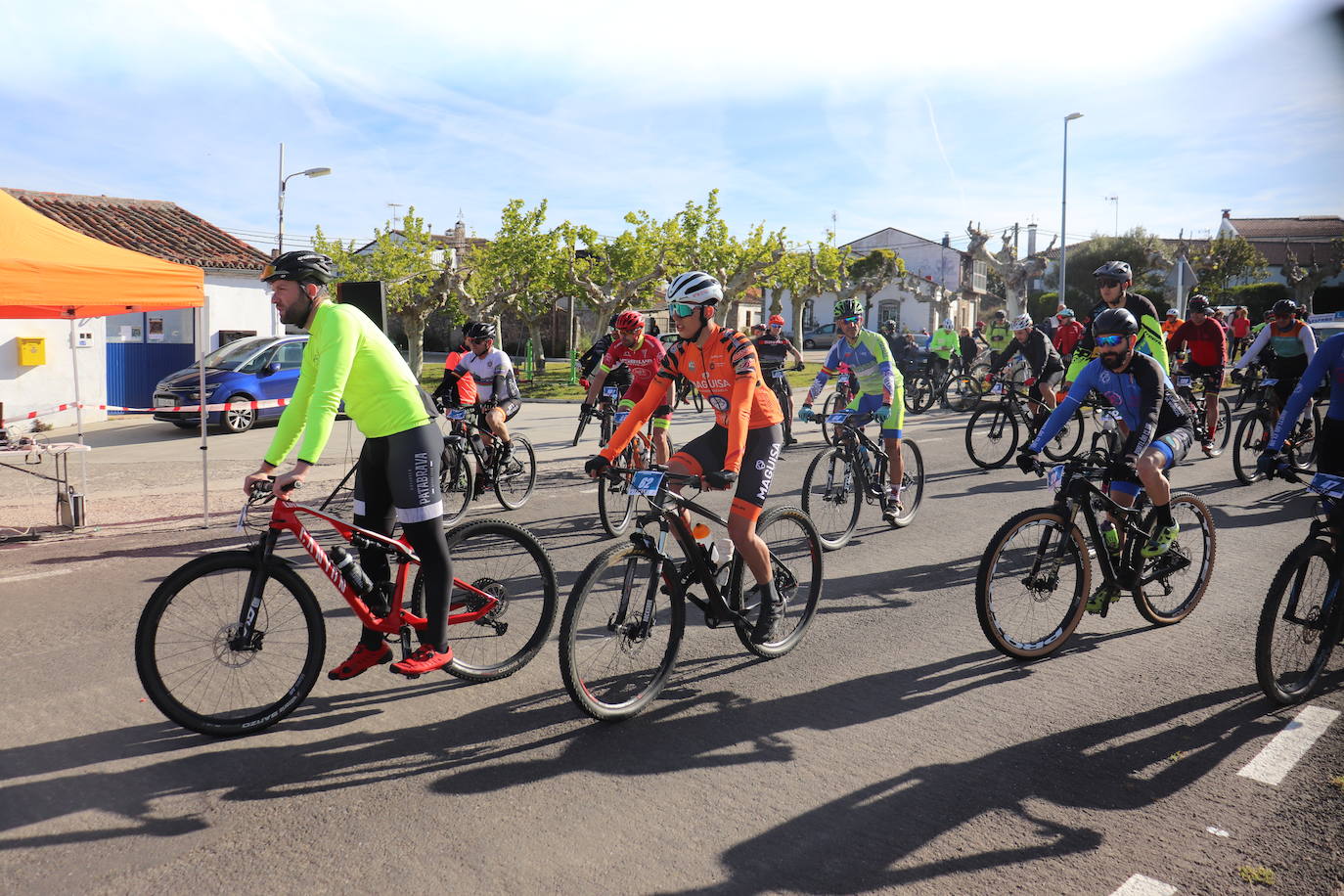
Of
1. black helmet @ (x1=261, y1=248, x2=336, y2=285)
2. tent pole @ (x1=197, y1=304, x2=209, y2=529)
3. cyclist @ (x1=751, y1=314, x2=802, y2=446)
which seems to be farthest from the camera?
cyclist @ (x1=751, y1=314, x2=802, y2=446)

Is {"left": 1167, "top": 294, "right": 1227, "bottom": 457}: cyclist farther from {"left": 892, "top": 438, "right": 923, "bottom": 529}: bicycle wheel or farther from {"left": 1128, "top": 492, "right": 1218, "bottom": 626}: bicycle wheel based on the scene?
{"left": 1128, "top": 492, "right": 1218, "bottom": 626}: bicycle wheel

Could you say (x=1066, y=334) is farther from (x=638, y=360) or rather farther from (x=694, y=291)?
(x=694, y=291)

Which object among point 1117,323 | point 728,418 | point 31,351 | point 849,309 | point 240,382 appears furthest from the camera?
point 240,382

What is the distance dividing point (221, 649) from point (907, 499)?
6284 millimetres

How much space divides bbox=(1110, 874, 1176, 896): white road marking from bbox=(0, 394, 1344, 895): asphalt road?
16 millimetres

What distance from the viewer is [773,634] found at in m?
4.93

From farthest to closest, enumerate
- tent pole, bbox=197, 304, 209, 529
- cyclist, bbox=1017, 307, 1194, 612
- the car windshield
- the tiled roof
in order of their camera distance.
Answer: the tiled roof, the car windshield, tent pole, bbox=197, 304, 209, 529, cyclist, bbox=1017, 307, 1194, 612

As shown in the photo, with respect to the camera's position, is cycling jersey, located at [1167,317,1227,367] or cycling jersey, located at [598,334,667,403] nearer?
cycling jersey, located at [598,334,667,403]

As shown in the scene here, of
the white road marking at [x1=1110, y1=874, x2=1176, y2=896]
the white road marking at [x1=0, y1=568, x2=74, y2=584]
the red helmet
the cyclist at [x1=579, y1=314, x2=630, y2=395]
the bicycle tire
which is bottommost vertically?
the white road marking at [x1=1110, y1=874, x2=1176, y2=896]

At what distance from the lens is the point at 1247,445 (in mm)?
11234

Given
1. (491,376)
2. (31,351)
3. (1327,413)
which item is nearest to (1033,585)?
(1327,413)

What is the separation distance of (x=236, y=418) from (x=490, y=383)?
9.58 m

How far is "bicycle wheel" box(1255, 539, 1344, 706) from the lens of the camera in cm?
420

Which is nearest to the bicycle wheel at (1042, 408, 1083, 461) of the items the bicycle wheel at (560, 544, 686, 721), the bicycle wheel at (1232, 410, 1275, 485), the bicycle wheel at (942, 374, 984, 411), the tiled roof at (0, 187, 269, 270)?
the bicycle wheel at (1232, 410, 1275, 485)
